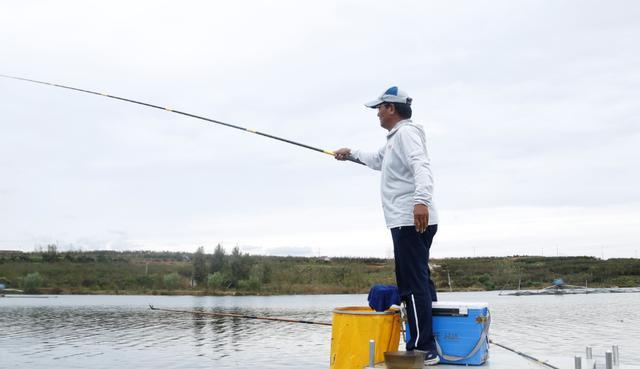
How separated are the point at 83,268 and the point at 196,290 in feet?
57.8

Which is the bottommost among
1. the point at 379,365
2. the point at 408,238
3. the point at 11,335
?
the point at 11,335

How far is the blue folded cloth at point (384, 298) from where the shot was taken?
5.30 metres

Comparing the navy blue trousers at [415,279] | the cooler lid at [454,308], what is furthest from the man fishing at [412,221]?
the cooler lid at [454,308]

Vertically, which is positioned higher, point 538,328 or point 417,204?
point 417,204

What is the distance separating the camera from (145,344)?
21.2m

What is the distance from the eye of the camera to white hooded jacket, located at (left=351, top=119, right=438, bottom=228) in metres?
4.89

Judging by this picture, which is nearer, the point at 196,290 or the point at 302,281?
the point at 196,290

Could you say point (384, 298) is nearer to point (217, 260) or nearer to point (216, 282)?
point (216, 282)

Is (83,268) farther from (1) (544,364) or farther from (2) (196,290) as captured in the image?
(1) (544,364)

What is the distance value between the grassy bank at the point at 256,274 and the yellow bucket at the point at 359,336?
59653 mm

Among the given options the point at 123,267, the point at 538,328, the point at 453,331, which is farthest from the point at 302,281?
the point at 453,331

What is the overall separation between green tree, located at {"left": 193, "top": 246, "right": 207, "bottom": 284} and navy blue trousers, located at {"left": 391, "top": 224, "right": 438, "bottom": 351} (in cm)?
7337

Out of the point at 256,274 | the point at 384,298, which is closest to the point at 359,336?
the point at 384,298

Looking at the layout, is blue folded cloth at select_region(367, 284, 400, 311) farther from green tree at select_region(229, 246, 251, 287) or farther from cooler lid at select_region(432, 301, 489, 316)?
green tree at select_region(229, 246, 251, 287)
